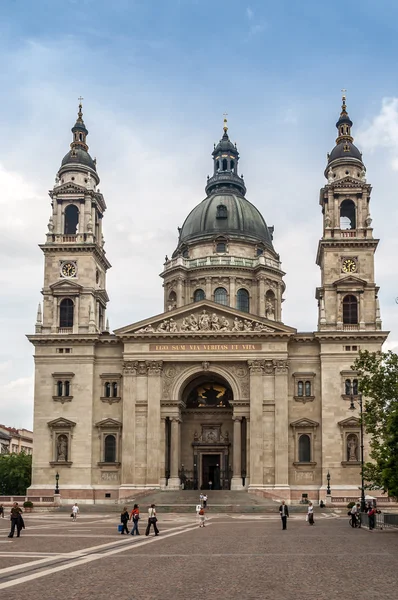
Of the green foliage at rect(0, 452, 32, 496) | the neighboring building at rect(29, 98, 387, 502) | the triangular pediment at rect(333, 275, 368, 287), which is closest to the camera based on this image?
the neighboring building at rect(29, 98, 387, 502)

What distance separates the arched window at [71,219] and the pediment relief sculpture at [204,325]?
534 inches

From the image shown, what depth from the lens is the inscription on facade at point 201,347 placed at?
77.6 metres

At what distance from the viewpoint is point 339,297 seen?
78.8 m

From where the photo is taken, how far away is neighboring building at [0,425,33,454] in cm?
15525

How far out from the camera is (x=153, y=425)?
7638 centimetres

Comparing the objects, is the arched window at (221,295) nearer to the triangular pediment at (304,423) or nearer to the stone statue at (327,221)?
the stone statue at (327,221)

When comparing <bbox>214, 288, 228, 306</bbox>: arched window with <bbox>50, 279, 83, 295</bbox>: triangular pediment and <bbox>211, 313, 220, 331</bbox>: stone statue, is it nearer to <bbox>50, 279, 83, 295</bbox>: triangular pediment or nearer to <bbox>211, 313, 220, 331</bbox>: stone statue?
<bbox>211, 313, 220, 331</bbox>: stone statue

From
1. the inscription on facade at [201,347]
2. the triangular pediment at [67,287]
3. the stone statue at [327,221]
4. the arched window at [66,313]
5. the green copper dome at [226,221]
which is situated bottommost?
the inscription on facade at [201,347]

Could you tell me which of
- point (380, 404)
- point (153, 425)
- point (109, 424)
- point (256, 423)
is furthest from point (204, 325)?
point (380, 404)

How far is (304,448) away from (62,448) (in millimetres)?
21921

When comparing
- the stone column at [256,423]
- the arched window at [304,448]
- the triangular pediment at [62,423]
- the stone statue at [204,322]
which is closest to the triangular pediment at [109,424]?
the triangular pediment at [62,423]

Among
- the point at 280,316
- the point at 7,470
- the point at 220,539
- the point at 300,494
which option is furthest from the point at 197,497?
the point at 7,470

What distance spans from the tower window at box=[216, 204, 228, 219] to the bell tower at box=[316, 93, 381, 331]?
17171 mm

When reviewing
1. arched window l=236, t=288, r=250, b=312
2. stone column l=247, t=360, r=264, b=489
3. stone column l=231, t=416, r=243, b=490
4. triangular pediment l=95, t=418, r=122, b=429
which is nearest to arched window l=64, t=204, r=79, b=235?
triangular pediment l=95, t=418, r=122, b=429
